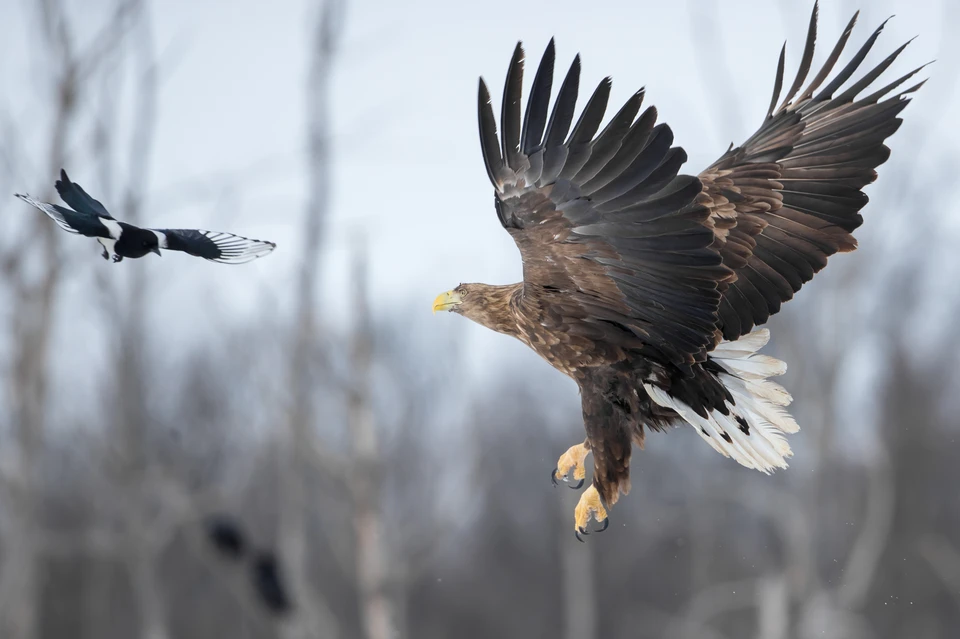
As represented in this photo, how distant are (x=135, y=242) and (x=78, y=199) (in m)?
0.20

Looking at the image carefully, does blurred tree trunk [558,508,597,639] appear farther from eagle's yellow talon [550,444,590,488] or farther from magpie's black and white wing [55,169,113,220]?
magpie's black and white wing [55,169,113,220]

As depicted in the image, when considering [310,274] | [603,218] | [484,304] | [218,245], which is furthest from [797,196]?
[310,274]

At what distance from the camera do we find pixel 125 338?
403 inches

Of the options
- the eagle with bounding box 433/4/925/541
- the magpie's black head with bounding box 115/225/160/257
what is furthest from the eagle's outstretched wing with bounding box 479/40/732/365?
the magpie's black head with bounding box 115/225/160/257

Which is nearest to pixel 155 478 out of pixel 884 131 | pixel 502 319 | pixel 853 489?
pixel 502 319

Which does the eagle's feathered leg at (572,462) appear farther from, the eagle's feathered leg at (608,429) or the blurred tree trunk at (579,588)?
the blurred tree trunk at (579,588)

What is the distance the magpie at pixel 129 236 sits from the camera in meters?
2.40

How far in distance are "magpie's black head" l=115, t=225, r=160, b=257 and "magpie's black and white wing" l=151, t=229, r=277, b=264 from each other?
7 cm

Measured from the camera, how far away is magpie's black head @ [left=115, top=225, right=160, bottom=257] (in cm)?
244

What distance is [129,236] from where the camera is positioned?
2438 millimetres

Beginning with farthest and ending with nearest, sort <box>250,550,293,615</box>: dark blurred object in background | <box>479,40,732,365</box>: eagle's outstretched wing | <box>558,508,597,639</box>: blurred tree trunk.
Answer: <box>558,508,597,639</box>: blurred tree trunk, <box>250,550,293,615</box>: dark blurred object in background, <box>479,40,732,365</box>: eagle's outstretched wing

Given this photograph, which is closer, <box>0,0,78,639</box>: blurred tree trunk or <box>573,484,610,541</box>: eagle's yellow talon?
<box>573,484,610,541</box>: eagle's yellow talon

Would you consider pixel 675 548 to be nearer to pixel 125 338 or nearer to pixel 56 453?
pixel 56 453

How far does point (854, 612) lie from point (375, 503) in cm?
1081
